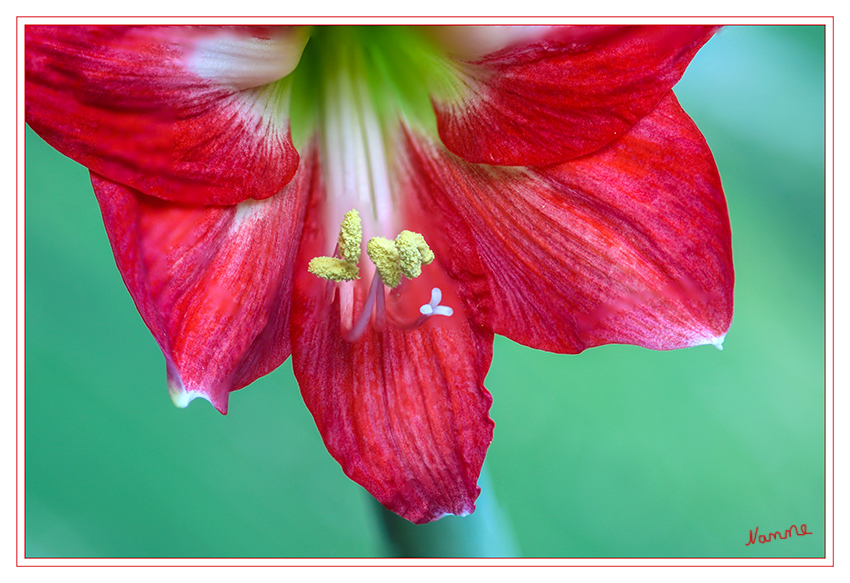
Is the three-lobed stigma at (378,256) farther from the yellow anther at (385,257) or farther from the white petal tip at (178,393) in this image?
the white petal tip at (178,393)

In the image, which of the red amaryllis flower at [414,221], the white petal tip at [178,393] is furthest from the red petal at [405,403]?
the white petal tip at [178,393]

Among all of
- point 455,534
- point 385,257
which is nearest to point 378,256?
point 385,257

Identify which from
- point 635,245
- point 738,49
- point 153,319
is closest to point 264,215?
point 153,319

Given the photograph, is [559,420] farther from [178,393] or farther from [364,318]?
[178,393]
